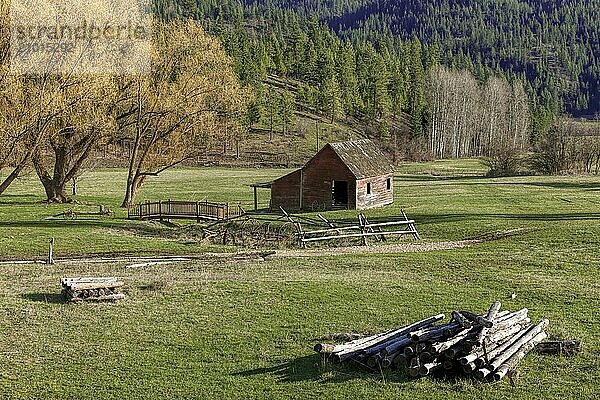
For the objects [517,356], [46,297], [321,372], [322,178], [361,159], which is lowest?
[321,372]

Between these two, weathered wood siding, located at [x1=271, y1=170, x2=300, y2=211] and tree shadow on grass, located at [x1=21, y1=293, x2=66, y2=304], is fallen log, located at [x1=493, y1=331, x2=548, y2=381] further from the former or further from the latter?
weathered wood siding, located at [x1=271, y1=170, x2=300, y2=211]

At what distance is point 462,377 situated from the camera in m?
17.1

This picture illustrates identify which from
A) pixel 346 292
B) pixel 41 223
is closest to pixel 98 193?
pixel 41 223

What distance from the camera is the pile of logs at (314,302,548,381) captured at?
16.7m

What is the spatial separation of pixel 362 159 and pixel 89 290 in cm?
3845

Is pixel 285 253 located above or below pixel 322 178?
below

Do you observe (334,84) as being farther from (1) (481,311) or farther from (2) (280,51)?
(1) (481,311)

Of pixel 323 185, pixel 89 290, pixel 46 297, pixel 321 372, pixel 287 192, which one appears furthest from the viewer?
pixel 287 192

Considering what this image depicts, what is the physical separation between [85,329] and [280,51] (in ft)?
538

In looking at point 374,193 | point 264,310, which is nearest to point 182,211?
point 374,193

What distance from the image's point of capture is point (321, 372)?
1806 cm

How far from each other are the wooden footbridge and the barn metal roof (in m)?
9.39

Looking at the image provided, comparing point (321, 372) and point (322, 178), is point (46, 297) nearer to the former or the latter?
point (321, 372)

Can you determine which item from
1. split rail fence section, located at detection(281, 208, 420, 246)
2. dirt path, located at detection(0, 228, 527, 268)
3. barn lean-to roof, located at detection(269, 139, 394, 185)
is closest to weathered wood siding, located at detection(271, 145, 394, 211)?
barn lean-to roof, located at detection(269, 139, 394, 185)
